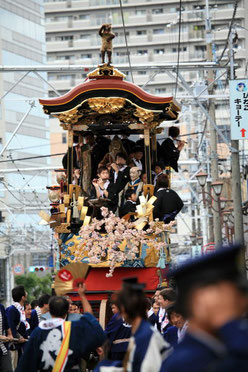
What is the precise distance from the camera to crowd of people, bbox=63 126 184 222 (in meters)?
13.9

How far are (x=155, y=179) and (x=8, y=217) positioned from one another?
45.7 m

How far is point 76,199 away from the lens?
13930 mm

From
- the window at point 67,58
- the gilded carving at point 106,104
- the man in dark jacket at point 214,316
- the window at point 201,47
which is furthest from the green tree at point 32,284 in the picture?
the man in dark jacket at point 214,316

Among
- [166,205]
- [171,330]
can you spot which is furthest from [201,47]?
[171,330]

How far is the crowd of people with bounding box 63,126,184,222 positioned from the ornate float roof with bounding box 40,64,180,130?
2.90 feet

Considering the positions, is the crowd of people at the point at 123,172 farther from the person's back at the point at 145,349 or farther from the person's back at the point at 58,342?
the person's back at the point at 145,349

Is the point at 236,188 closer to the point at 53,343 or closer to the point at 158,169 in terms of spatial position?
the point at 158,169

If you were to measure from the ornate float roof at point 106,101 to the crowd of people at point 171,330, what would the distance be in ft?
12.7

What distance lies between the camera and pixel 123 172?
14.6 meters

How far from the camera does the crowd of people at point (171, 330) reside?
11.8 ft

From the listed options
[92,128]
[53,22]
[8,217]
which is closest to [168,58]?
[53,22]

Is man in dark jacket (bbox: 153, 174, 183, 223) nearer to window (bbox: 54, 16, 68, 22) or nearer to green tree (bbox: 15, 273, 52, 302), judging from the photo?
green tree (bbox: 15, 273, 52, 302)

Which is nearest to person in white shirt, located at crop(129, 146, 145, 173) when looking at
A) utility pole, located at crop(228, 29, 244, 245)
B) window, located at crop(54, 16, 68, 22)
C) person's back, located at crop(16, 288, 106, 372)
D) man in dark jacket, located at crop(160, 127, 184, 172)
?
man in dark jacket, located at crop(160, 127, 184, 172)

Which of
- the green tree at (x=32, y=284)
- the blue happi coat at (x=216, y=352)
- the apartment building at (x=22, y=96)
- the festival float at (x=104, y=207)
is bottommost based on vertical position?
the green tree at (x=32, y=284)
